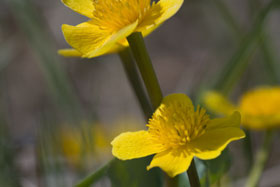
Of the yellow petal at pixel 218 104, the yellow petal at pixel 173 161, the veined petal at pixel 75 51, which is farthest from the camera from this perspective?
the yellow petal at pixel 218 104

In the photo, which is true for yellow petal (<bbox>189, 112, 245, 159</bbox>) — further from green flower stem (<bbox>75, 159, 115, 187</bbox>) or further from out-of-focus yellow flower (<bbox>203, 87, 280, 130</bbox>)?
out-of-focus yellow flower (<bbox>203, 87, 280, 130</bbox>)

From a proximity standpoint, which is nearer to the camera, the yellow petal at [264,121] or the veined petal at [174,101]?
the veined petal at [174,101]

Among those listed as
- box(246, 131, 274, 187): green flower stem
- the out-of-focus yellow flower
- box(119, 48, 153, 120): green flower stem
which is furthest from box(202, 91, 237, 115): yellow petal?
box(119, 48, 153, 120): green flower stem

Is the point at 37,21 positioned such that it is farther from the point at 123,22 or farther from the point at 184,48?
A: the point at 184,48

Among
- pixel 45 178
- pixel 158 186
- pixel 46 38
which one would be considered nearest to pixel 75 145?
pixel 46 38

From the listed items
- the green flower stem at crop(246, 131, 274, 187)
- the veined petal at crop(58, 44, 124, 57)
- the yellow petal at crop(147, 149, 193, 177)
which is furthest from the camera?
the green flower stem at crop(246, 131, 274, 187)

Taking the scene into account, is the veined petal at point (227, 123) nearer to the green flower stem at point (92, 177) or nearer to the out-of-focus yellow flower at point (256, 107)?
the green flower stem at point (92, 177)

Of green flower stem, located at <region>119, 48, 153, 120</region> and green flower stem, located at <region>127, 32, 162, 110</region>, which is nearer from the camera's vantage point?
green flower stem, located at <region>127, 32, 162, 110</region>

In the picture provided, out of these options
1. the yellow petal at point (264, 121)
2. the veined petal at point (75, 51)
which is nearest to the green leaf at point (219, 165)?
the veined petal at point (75, 51)
